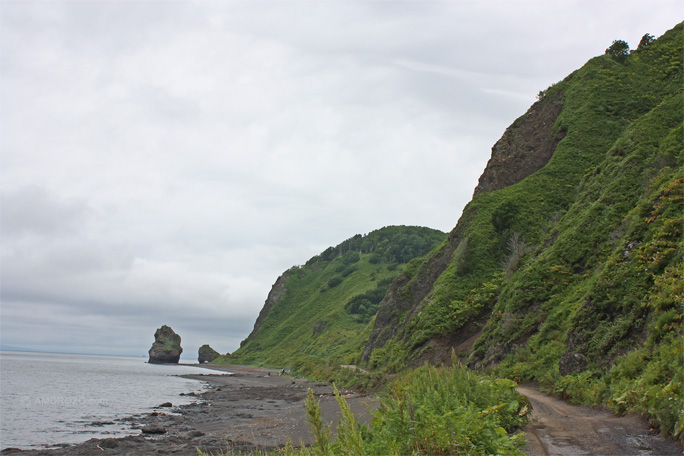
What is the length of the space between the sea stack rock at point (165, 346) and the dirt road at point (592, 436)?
597 ft

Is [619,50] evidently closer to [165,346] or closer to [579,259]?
[579,259]

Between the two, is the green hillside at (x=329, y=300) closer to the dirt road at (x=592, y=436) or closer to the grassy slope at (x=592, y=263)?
the grassy slope at (x=592, y=263)

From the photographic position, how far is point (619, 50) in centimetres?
5322

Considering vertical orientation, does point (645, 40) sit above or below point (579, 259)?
above

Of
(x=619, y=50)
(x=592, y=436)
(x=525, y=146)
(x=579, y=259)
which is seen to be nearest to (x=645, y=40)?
(x=619, y=50)

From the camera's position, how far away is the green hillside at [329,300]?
109188 mm

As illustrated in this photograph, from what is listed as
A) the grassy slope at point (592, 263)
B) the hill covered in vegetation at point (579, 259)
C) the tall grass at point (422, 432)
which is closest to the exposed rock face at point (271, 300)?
the hill covered in vegetation at point (579, 259)

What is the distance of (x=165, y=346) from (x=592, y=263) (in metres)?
177

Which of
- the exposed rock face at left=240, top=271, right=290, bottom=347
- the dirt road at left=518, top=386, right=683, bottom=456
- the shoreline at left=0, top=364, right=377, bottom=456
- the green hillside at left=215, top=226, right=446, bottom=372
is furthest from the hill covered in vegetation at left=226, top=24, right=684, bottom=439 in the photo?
the exposed rock face at left=240, top=271, right=290, bottom=347

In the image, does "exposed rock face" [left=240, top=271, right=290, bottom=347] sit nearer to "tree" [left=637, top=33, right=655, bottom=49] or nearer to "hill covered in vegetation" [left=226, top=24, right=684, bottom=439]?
"hill covered in vegetation" [left=226, top=24, right=684, bottom=439]

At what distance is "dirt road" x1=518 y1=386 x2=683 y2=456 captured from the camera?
25.8ft

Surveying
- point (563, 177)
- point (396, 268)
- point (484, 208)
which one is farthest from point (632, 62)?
point (396, 268)

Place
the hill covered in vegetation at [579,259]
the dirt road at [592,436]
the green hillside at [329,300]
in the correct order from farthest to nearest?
the green hillside at [329,300]
the hill covered in vegetation at [579,259]
the dirt road at [592,436]

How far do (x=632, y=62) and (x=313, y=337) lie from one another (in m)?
86.4
